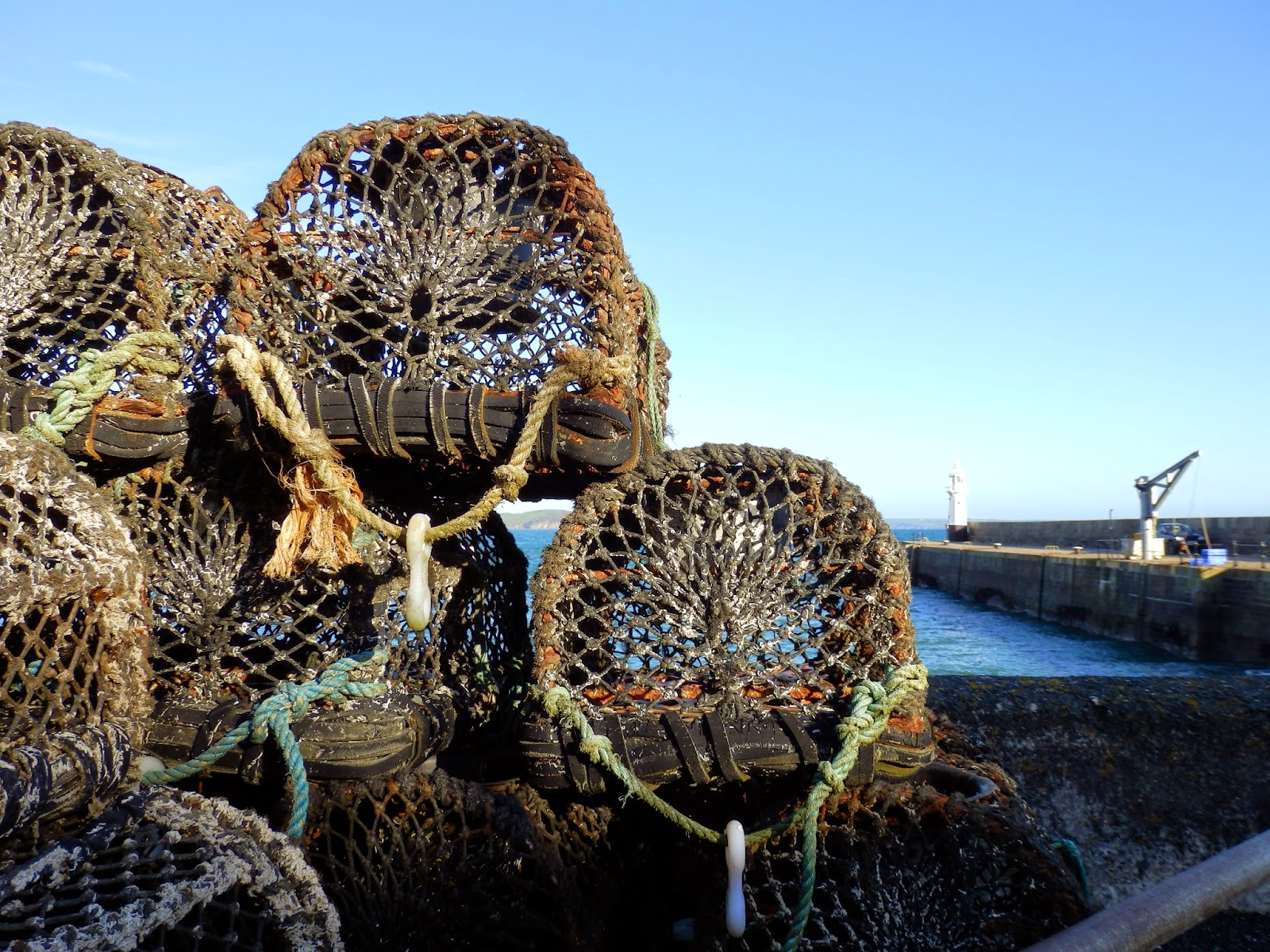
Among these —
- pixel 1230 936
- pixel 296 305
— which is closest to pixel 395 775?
pixel 296 305

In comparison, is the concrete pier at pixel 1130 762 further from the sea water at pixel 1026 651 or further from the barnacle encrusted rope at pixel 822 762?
the sea water at pixel 1026 651

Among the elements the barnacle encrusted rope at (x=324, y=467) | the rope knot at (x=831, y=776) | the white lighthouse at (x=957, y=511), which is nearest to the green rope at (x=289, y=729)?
the barnacle encrusted rope at (x=324, y=467)

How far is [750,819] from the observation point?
6.46 ft

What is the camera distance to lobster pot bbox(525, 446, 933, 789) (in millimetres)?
1956

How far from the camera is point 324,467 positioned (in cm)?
178

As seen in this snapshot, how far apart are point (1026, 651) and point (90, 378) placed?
16989 millimetres

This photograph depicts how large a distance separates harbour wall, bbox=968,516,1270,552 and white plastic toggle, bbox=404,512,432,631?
790 inches

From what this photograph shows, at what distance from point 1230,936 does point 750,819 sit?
162 cm

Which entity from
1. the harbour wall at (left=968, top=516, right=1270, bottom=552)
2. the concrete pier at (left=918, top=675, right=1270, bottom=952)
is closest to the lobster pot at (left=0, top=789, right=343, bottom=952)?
the concrete pier at (left=918, top=675, right=1270, bottom=952)

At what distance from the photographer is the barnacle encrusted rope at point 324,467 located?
5.81 ft

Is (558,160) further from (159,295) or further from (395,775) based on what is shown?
(395,775)

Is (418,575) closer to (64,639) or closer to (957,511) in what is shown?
(64,639)

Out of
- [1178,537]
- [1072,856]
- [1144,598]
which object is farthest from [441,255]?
[1178,537]

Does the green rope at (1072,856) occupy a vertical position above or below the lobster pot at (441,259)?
below
